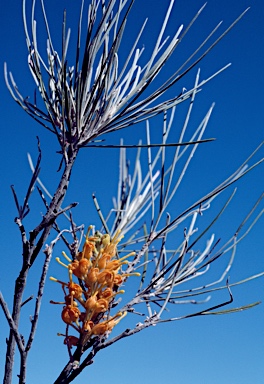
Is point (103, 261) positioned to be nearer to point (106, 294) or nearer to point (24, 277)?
point (106, 294)

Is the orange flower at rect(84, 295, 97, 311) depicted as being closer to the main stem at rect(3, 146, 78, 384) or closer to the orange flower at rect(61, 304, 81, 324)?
the orange flower at rect(61, 304, 81, 324)

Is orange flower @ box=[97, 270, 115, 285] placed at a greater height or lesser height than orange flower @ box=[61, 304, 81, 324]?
A: greater

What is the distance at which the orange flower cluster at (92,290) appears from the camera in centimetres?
92

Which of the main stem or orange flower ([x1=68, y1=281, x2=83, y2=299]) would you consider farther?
orange flower ([x1=68, y1=281, x2=83, y2=299])

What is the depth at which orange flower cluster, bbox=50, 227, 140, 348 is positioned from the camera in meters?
0.92

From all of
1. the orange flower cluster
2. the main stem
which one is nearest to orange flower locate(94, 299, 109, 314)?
the orange flower cluster

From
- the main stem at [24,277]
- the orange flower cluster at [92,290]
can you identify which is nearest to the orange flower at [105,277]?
the orange flower cluster at [92,290]

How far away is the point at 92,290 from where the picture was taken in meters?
0.96

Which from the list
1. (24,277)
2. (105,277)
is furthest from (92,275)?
(24,277)

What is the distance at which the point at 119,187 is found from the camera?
136 cm

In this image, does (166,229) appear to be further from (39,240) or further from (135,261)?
(39,240)

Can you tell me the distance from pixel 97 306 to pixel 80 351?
0.32 ft

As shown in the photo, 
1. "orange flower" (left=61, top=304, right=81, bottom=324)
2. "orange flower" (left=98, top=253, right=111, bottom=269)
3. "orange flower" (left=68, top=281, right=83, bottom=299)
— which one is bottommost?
"orange flower" (left=61, top=304, right=81, bottom=324)

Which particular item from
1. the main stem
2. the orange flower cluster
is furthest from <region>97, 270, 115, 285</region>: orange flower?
the main stem
